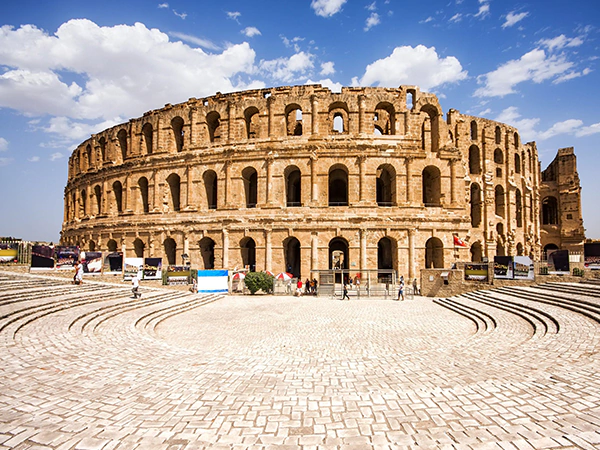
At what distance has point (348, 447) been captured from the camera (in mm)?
4141

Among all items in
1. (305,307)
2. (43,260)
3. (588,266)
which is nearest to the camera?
(305,307)

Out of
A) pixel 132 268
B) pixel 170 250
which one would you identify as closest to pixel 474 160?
pixel 170 250

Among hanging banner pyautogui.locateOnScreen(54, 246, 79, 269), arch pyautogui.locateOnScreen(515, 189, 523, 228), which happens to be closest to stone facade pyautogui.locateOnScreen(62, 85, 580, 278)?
arch pyautogui.locateOnScreen(515, 189, 523, 228)

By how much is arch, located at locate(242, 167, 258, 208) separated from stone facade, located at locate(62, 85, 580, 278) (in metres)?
0.20

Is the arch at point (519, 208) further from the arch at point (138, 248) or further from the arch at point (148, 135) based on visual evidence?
the arch at point (138, 248)

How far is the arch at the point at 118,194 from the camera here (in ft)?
110

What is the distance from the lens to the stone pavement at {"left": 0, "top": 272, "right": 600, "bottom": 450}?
4.36m

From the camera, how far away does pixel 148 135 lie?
3212cm

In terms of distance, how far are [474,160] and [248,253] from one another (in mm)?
24899

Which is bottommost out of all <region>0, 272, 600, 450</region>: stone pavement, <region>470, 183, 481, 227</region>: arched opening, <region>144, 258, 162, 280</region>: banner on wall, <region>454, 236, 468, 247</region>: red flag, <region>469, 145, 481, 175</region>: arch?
<region>0, 272, 600, 450</region>: stone pavement

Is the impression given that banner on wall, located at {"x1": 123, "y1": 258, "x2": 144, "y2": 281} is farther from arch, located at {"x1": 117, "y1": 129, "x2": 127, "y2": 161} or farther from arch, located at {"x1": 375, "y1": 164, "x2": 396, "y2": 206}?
arch, located at {"x1": 375, "y1": 164, "x2": 396, "y2": 206}

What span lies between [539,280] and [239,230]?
20.9 meters

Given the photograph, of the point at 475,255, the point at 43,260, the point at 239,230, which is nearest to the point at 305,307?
the point at 239,230

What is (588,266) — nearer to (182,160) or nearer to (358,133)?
(358,133)
